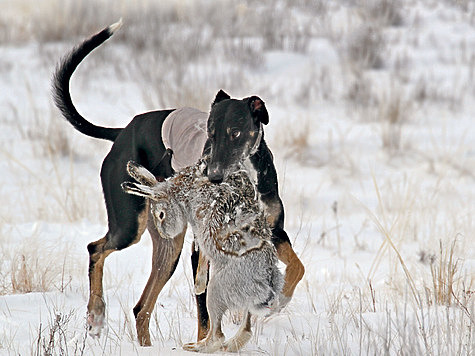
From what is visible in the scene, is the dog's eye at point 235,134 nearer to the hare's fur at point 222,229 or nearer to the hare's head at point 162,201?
the hare's fur at point 222,229

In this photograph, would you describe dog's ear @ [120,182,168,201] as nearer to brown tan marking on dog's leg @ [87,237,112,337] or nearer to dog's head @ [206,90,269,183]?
dog's head @ [206,90,269,183]

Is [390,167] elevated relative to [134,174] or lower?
lower

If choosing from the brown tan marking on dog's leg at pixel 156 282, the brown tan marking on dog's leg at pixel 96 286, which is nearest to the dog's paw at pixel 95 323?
the brown tan marking on dog's leg at pixel 96 286

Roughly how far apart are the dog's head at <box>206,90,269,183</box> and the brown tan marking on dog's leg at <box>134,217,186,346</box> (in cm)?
68

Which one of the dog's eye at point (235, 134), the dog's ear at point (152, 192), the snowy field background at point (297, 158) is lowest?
the snowy field background at point (297, 158)

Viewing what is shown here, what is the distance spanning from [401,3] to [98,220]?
9168 mm

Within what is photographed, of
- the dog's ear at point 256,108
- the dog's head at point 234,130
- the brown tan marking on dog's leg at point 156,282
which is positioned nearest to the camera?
the dog's head at point 234,130

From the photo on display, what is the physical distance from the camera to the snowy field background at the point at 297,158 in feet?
11.0

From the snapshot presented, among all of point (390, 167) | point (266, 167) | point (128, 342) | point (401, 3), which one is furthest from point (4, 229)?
point (401, 3)

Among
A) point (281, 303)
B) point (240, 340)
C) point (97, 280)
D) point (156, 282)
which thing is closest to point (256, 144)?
point (281, 303)

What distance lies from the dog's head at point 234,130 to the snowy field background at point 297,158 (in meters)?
0.75

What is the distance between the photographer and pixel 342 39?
1202cm

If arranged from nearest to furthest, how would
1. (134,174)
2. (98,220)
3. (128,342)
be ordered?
(134,174) < (128,342) < (98,220)

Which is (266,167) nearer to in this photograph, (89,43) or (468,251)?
(89,43)
